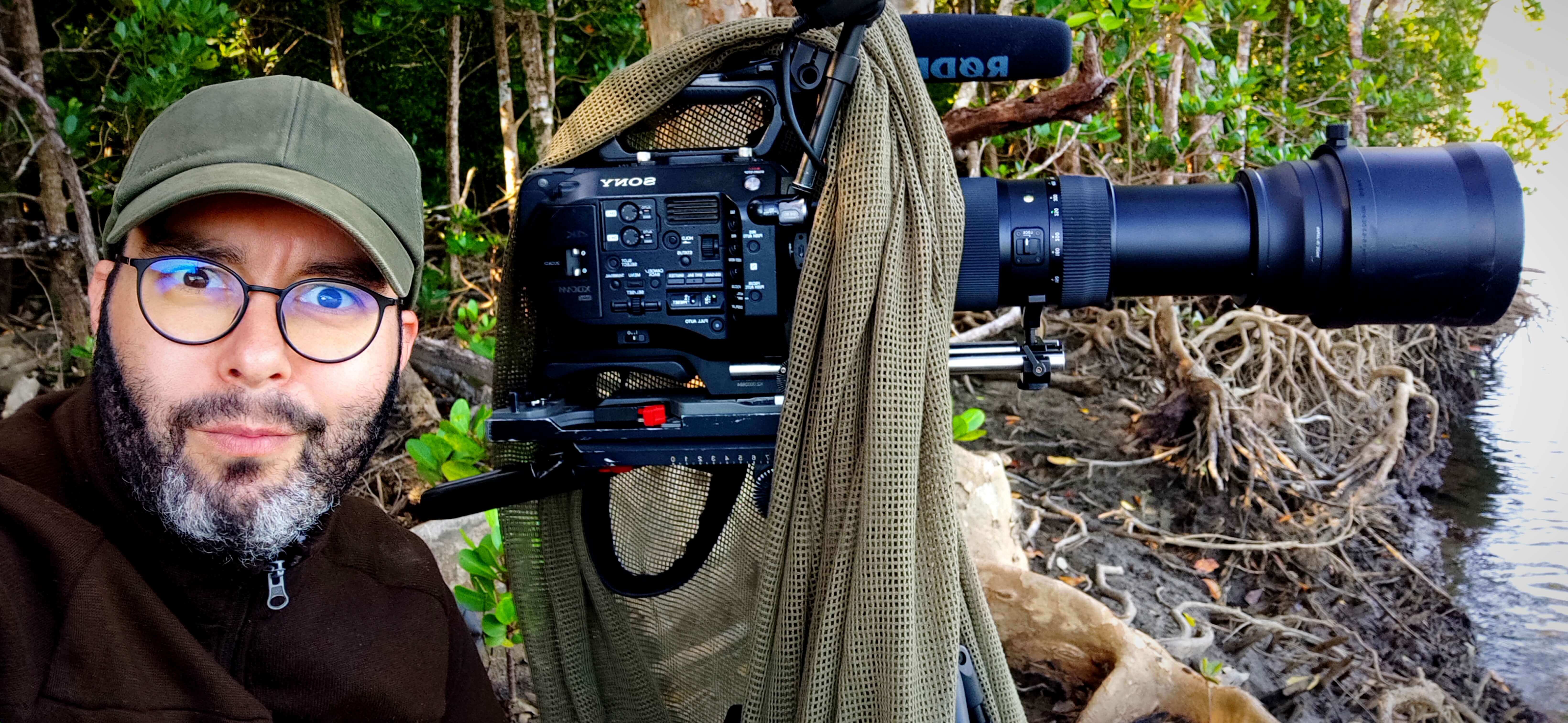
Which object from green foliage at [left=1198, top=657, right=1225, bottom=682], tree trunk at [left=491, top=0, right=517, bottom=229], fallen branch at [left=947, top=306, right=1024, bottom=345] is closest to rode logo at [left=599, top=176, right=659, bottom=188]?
green foliage at [left=1198, top=657, right=1225, bottom=682]

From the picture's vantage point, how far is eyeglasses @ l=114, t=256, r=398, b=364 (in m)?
0.96

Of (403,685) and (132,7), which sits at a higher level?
(132,7)

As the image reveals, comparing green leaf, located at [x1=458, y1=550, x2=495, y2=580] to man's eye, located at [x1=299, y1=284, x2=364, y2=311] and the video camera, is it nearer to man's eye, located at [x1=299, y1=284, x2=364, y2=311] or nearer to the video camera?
the video camera

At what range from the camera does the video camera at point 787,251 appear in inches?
44.7

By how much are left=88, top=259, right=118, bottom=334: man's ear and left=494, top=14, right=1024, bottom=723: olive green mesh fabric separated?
0.41m

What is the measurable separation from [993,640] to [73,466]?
99 cm

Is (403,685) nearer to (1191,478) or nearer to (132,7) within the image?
(132,7)

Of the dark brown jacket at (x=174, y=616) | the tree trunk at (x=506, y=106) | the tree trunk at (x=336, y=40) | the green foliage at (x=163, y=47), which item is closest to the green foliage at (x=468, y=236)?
the tree trunk at (x=506, y=106)

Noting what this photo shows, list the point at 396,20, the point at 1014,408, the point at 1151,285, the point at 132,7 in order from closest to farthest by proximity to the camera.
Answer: the point at 1151,285 → the point at 132,7 → the point at 396,20 → the point at 1014,408

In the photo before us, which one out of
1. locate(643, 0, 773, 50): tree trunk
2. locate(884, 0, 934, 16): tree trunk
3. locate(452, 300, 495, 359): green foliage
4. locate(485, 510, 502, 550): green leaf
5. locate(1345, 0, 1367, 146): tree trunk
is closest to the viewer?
locate(485, 510, 502, 550): green leaf

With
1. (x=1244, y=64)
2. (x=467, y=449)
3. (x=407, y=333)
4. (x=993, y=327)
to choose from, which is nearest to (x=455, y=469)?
(x=467, y=449)

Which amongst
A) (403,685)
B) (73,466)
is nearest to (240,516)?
(73,466)

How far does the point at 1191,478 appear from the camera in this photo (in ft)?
12.6

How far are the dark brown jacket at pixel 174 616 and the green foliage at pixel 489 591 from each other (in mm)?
450
